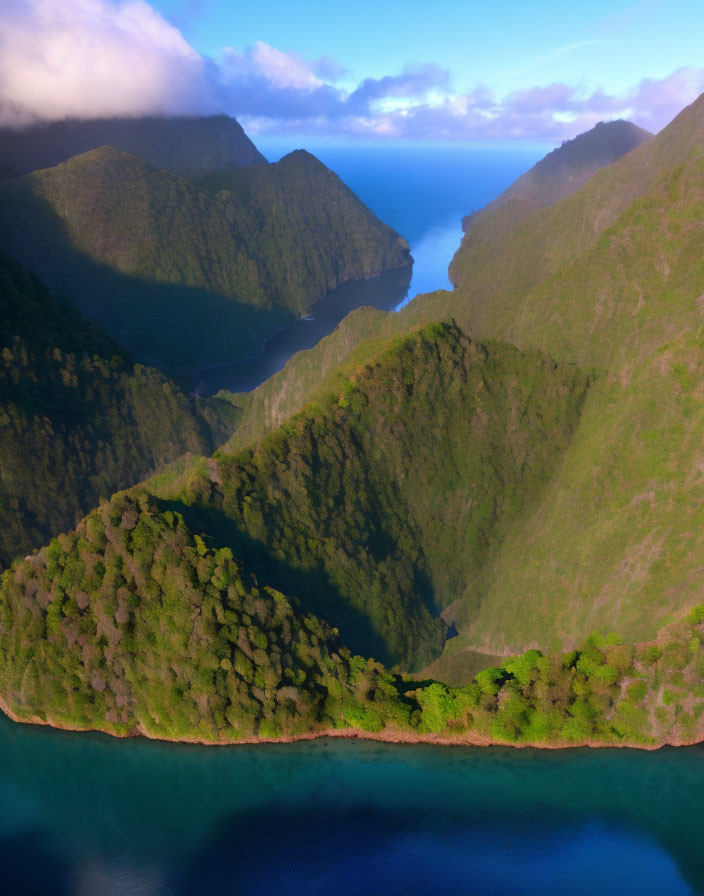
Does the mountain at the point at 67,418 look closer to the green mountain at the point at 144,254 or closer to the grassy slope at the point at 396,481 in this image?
the grassy slope at the point at 396,481

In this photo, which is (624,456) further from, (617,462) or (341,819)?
(341,819)

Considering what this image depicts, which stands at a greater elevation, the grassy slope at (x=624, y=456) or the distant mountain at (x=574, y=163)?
the distant mountain at (x=574, y=163)

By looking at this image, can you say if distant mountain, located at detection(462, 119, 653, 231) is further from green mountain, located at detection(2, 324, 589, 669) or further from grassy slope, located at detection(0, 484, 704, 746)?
grassy slope, located at detection(0, 484, 704, 746)

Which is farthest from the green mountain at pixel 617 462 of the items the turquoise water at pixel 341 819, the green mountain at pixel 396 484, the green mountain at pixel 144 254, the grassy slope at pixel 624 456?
the green mountain at pixel 144 254

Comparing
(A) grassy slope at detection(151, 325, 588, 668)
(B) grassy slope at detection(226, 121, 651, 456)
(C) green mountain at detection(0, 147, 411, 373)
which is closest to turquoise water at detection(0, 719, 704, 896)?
(A) grassy slope at detection(151, 325, 588, 668)

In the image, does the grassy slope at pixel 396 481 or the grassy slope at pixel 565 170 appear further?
the grassy slope at pixel 565 170

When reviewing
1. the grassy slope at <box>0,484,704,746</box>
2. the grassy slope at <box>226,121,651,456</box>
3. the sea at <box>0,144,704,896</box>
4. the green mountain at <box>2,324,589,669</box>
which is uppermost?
the grassy slope at <box>226,121,651,456</box>
